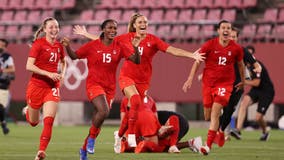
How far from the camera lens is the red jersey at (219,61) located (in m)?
17.6

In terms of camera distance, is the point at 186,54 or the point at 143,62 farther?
the point at 143,62

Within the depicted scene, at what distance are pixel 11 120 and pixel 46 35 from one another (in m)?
19.9

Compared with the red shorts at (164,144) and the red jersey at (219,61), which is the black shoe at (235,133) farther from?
the red shorts at (164,144)

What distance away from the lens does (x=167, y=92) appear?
31.5 meters

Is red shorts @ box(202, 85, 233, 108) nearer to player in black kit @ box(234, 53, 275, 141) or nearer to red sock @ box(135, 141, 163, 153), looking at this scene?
red sock @ box(135, 141, 163, 153)

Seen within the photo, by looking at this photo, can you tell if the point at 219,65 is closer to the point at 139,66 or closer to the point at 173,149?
the point at 139,66

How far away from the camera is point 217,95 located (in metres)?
17.5

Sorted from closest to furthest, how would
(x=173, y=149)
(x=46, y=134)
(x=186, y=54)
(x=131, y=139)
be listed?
(x=46, y=134)
(x=186, y=54)
(x=173, y=149)
(x=131, y=139)

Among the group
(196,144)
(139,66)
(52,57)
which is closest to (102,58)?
(52,57)

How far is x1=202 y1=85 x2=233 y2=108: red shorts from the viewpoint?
57.1 ft

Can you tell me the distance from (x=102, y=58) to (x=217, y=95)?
2737 mm

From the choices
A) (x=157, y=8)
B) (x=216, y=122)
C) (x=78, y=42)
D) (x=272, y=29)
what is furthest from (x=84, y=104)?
(x=216, y=122)

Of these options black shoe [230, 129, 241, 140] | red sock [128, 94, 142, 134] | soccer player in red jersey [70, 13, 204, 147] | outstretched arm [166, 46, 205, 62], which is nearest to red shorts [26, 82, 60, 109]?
outstretched arm [166, 46, 205, 62]

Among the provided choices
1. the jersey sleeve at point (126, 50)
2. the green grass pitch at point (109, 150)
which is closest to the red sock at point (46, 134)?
the green grass pitch at point (109, 150)
